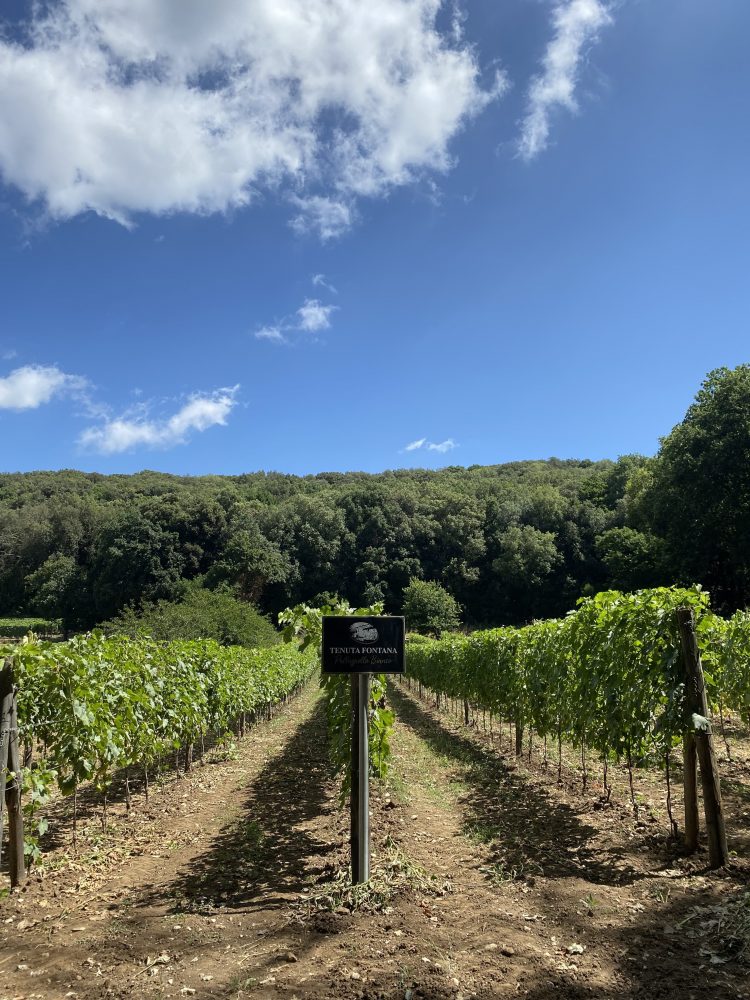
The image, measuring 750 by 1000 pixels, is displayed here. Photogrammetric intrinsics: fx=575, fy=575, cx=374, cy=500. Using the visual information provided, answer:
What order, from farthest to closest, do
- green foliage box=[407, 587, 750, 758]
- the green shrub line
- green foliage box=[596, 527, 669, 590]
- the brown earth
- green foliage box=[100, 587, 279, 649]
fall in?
the green shrub line < green foliage box=[596, 527, 669, 590] < green foliage box=[100, 587, 279, 649] < green foliage box=[407, 587, 750, 758] < the brown earth

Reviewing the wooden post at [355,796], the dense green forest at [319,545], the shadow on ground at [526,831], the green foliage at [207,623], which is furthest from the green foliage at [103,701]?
the dense green forest at [319,545]

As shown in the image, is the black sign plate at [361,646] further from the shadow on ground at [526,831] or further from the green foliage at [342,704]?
the shadow on ground at [526,831]

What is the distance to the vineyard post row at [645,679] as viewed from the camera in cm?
510

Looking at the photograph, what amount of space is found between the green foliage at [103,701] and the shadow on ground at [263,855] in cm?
148

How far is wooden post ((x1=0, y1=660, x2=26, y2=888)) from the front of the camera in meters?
4.94

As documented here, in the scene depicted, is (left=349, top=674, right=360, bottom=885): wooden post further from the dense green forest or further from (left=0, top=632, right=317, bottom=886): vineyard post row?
the dense green forest

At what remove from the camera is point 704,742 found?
495 centimetres

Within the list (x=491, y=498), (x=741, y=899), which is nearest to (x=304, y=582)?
(x=491, y=498)

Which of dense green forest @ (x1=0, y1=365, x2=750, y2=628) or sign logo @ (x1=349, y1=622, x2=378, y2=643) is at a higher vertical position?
dense green forest @ (x1=0, y1=365, x2=750, y2=628)

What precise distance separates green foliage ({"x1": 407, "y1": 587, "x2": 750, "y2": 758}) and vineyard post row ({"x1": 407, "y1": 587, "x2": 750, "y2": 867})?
1 centimetres

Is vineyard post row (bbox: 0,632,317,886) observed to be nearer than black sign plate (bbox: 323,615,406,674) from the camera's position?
No

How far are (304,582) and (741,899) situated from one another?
72.4m

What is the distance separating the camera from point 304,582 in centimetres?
7512

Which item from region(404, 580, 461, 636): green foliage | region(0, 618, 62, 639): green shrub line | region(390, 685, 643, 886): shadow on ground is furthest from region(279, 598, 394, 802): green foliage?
region(0, 618, 62, 639): green shrub line
